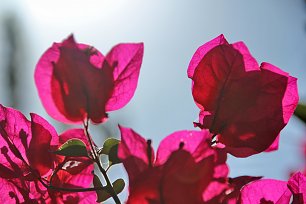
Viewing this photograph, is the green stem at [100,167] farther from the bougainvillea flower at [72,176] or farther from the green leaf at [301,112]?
the green leaf at [301,112]

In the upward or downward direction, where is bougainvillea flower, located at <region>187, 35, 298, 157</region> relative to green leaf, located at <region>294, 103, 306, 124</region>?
upward

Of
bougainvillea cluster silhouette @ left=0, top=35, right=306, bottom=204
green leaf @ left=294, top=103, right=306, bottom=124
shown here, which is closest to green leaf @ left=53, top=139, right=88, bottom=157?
bougainvillea cluster silhouette @ left=0, top=35, right=306, bottom=204

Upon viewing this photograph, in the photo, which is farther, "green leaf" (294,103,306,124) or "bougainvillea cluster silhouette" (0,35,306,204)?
"green leaf" (294,103,306,124)

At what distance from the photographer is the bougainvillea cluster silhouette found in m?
0.39

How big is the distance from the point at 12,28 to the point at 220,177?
2.89 metres

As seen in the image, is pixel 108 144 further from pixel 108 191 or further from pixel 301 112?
pixel 301 112

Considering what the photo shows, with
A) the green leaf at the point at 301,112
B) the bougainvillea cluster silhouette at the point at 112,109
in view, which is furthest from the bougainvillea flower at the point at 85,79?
the green leaf at the point at 301,112

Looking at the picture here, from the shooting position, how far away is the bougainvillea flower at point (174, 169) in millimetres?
330

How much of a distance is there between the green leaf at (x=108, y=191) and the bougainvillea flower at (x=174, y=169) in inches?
2.4

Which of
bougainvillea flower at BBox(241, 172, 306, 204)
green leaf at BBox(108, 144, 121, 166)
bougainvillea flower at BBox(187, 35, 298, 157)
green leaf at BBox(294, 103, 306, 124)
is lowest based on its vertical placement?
green leaf at BBox(294, 103, 306, 124)

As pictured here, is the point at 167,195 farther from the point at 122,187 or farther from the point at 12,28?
the point at 12,28

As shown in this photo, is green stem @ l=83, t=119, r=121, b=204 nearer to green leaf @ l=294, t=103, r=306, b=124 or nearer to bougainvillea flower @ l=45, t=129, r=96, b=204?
bougainvillea flower @ l=45, t=129, r=96, b=204

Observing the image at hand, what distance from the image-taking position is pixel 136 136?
0.34 meters

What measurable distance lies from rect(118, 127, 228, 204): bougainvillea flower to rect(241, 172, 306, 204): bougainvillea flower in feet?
0.33
